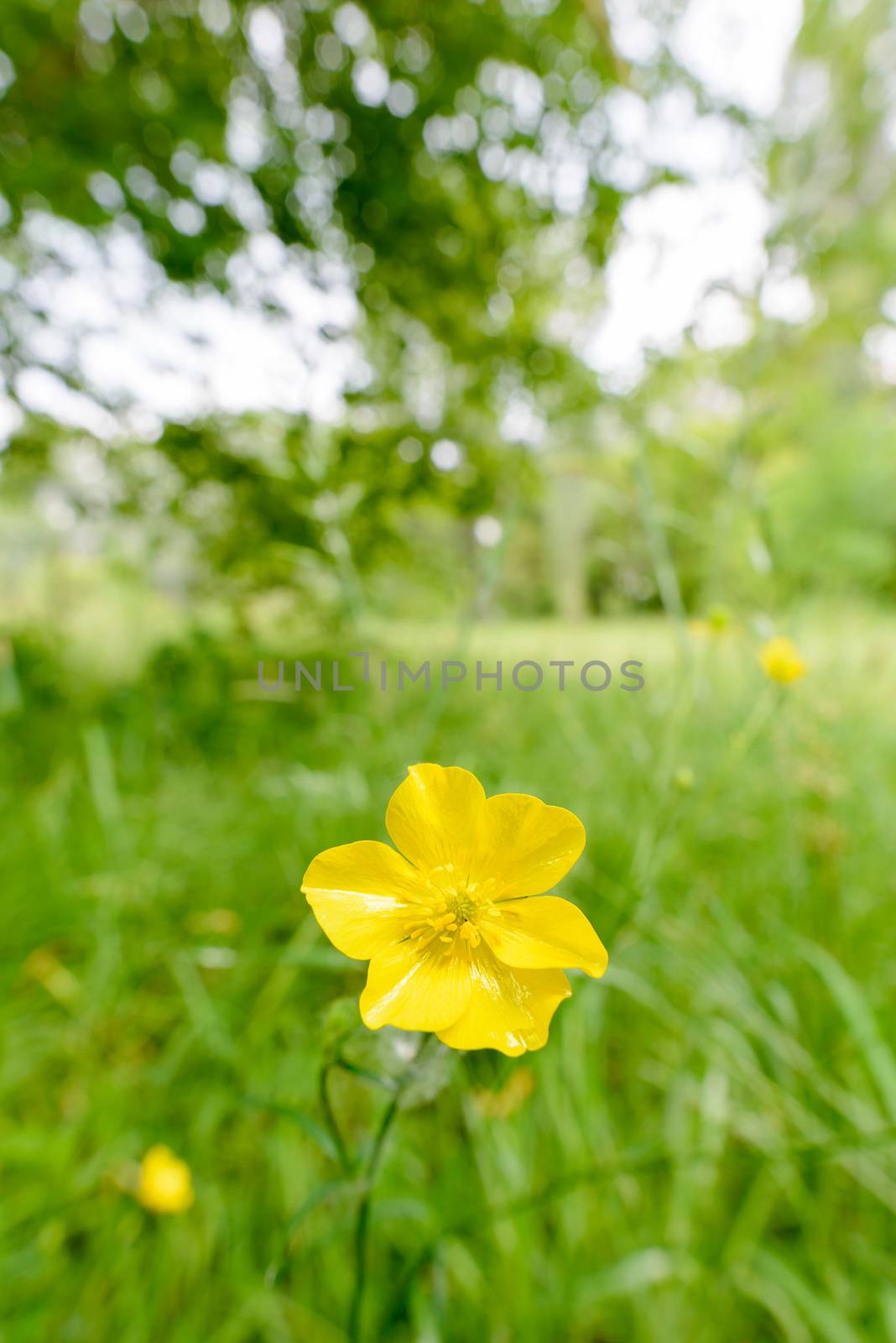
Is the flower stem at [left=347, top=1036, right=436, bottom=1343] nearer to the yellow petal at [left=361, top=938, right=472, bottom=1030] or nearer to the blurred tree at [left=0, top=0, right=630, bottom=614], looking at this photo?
the yellow petal at [left=361, top=938, right=472, bottom=1030]

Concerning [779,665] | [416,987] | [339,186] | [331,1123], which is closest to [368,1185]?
[331,1123]

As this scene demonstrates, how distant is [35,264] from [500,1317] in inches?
102

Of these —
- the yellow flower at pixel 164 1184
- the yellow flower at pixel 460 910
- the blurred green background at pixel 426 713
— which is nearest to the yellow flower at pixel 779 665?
the blurred green background at pixel 426 713

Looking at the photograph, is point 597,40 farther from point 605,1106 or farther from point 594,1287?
point 594,1287

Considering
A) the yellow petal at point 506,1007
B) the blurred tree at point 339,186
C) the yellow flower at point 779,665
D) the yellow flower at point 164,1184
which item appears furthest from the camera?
the blurred tree at point 339,186

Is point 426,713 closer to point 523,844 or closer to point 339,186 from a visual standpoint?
point 523,844

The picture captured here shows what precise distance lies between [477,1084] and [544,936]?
834 millimetres

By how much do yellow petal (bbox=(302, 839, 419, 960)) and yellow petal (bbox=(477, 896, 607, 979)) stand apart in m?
0.04

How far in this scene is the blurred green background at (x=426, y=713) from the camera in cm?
75

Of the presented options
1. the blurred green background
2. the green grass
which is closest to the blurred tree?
the blurred green background

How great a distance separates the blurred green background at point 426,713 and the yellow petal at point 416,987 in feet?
0.18

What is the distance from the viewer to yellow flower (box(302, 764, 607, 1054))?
0.24m

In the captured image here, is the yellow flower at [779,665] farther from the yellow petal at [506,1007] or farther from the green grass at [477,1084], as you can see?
the yellow petal at [506,1007]

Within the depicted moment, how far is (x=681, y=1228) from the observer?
77 cm
